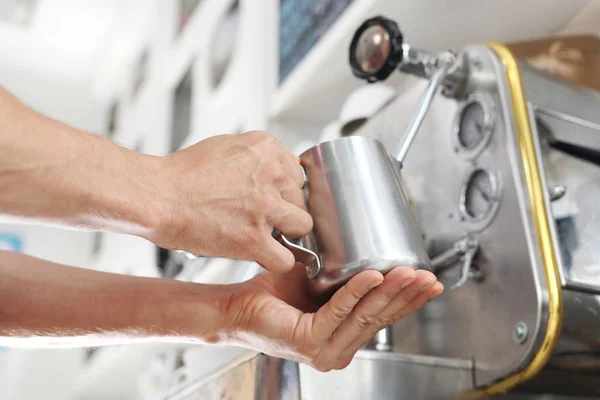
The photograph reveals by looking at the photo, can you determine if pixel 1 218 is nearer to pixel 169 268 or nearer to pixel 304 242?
pixel 304 242

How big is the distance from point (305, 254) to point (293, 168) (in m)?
0.07

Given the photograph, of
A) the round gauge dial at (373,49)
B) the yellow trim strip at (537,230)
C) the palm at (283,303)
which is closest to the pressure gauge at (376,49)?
the round gauge dial at (373,49)

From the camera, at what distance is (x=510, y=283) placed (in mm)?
544

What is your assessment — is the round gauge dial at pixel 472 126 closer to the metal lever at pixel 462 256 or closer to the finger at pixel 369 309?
the metal lever at pixel 462 256

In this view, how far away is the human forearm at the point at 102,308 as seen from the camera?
1.77 ft

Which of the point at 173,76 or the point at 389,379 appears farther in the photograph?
the point at 173,76

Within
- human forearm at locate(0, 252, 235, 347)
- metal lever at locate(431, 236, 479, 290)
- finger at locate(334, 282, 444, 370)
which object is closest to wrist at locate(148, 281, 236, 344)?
human forearm at locate(0, 252, 235, 347)

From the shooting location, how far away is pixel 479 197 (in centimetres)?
61

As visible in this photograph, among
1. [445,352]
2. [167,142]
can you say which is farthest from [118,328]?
[167,142]

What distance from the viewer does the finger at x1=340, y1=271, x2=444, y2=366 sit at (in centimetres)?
41

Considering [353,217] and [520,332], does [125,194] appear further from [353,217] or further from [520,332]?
[520,332]

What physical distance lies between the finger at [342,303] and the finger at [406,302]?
2 centimetres

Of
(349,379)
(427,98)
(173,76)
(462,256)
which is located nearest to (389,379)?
(349,379)

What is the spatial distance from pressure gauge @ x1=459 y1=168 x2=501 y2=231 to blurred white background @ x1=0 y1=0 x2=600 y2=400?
0.22 metres
